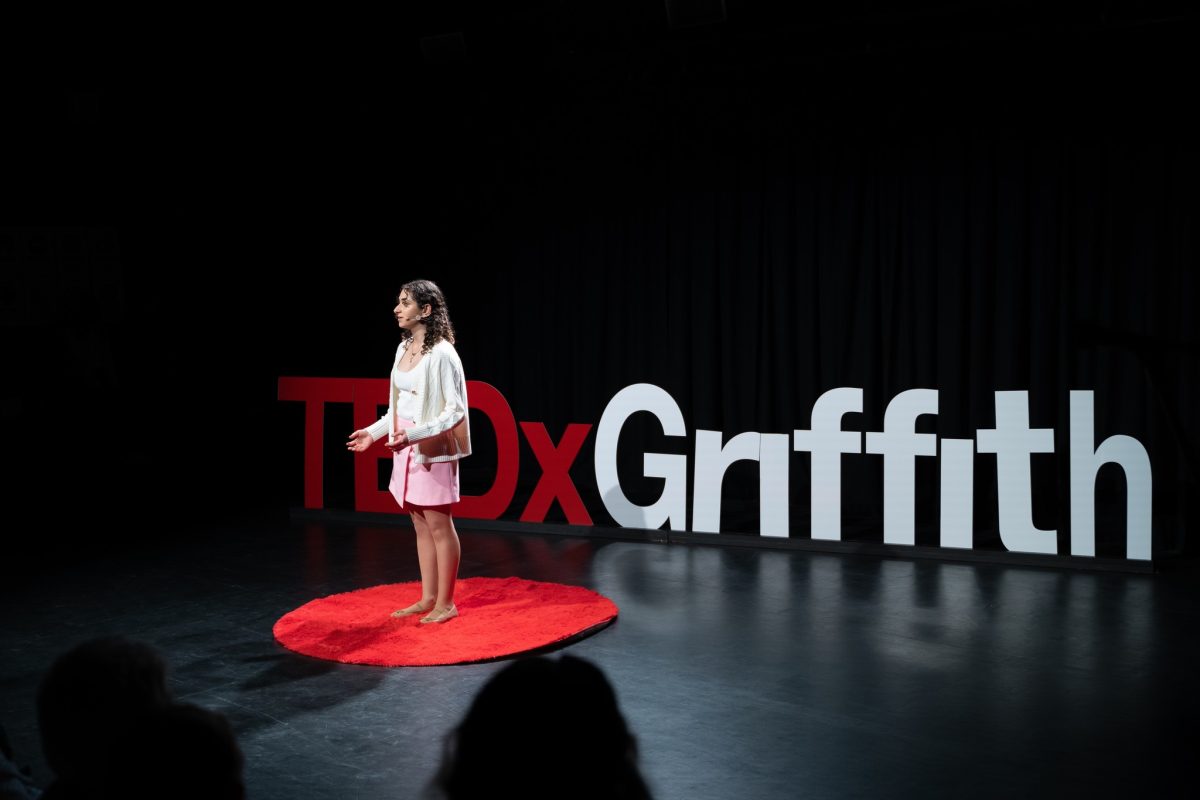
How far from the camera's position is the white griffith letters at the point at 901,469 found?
5871 mm

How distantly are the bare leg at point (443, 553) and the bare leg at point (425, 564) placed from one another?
30 millimetres

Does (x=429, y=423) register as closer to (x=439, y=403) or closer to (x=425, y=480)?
(x=439, y=403)

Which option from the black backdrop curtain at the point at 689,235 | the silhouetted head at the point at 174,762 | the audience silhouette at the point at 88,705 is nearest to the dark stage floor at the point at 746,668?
the black backdrop curtain at the point at 689,235

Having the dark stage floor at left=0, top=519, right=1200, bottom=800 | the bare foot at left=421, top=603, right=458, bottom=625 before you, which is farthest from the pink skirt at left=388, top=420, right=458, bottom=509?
the dark stage floor at left=0, top=519, right=1200, bottom=800

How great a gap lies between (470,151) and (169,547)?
12.4 ft

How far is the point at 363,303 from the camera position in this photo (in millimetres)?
9547

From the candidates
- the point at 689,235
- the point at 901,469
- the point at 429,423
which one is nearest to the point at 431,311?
the point at 429,423

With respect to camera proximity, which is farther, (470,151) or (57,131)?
(57,131)

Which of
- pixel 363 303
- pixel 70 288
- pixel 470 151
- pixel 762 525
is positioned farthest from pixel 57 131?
pixel 762 525

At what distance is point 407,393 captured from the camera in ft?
15.8

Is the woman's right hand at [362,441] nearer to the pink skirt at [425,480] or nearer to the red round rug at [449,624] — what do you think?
the pink skirt at [425,480]

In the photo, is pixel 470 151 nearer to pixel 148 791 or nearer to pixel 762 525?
pixel 762 525

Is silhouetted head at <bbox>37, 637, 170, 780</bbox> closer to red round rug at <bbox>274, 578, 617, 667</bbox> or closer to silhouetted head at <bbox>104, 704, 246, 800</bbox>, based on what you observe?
silhouetted head at <bbox>104, 704, 246, 800</bbox>

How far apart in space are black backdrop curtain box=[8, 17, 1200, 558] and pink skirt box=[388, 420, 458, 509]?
8.00ft
